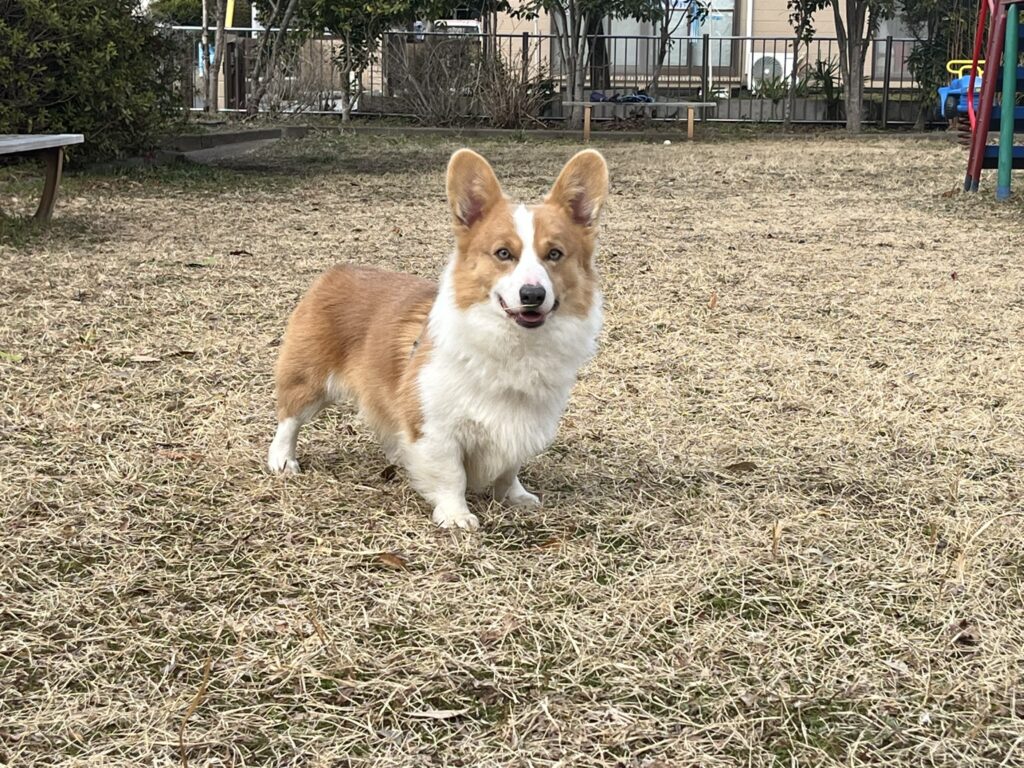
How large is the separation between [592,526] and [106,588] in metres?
1.15

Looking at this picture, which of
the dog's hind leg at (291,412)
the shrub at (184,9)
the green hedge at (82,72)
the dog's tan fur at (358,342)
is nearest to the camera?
the dog's tan fur at (358,342)

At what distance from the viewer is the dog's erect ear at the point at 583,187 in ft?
9.11

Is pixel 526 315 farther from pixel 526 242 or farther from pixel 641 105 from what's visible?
pixel 641 105

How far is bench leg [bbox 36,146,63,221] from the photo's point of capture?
7281mm

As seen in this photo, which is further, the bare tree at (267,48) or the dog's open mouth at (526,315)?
the bare tree at (267,48)

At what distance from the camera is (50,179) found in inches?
289

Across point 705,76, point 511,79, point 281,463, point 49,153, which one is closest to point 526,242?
point 281,463

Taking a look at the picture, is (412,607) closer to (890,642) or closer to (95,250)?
(890,642)

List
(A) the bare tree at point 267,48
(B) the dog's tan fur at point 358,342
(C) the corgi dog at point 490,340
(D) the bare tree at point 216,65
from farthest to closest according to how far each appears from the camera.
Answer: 1. (A) the bare tree at point 267,48
2. (D) the bare tree at point 216,65
3. (B) the dog's tan fur at point 358,342
4. (C) the corgi dog at point 490,340

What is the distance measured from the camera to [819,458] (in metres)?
3.42

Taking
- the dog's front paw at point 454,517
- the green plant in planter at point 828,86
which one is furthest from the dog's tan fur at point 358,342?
the green plant in planter at point 828,86

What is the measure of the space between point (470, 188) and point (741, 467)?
1.18m

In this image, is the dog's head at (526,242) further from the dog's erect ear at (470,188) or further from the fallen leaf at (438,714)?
the fallen leaf at (438,714)

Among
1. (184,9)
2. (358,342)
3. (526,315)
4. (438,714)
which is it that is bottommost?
(438,714)
